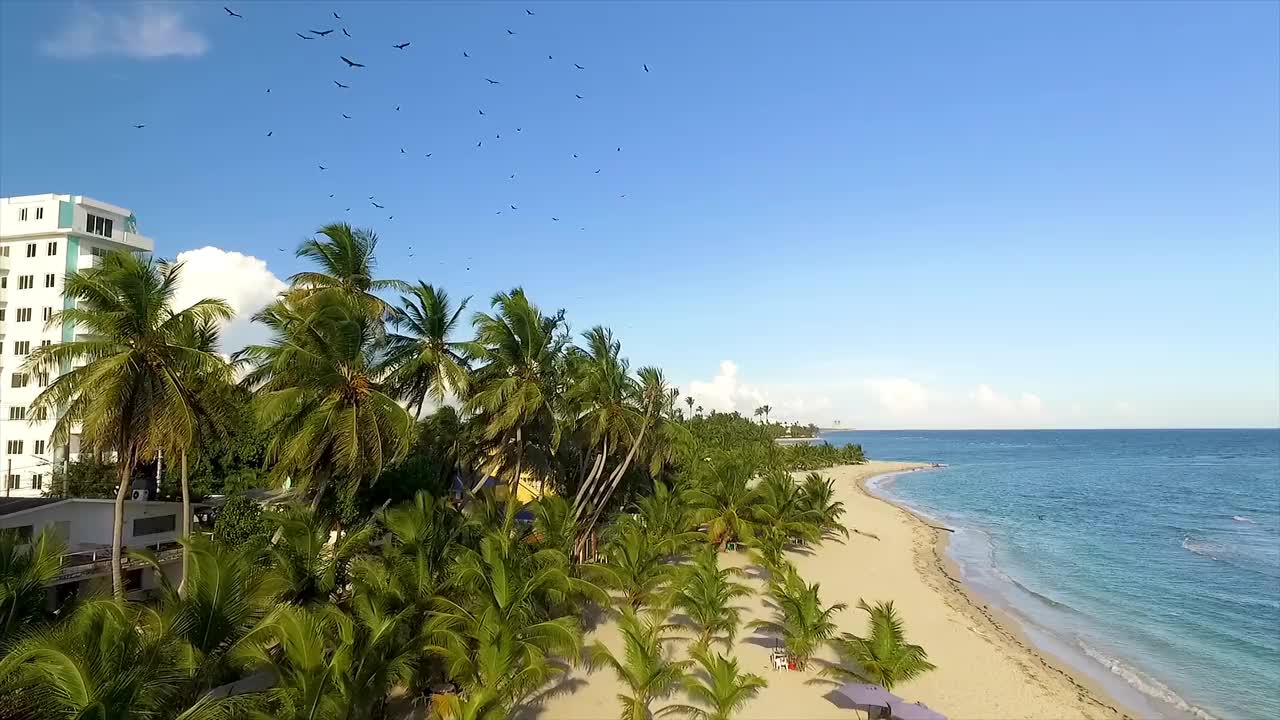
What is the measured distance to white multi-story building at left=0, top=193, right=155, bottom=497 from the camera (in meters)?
37.3

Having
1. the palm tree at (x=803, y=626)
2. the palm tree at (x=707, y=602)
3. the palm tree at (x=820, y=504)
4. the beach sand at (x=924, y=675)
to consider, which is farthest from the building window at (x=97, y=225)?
the palm tree at (x=803, y=626)

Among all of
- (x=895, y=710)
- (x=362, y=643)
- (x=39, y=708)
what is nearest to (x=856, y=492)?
(x=895, y=710)

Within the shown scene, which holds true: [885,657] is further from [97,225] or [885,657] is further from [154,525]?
[97,225]

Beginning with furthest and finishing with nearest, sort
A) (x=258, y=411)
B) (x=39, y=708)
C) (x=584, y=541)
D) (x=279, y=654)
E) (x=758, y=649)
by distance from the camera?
(x=584, y=541)
(x=758, y=649)
(x=258, y=411)
(x=279, y=654)
(x=39, y=708)

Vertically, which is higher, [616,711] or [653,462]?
[653,462]

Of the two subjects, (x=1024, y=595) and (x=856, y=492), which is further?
(x=856, y=492)

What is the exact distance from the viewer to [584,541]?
25438 millimetres

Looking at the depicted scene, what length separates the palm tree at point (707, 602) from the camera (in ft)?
56.4

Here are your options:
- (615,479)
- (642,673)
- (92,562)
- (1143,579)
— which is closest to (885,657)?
(642,673)

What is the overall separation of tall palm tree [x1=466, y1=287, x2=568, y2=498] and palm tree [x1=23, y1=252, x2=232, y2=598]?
28.3 feet

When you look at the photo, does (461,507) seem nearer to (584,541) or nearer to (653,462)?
(584,541)

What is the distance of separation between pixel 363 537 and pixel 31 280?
37507mm

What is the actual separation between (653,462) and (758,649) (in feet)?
39.1

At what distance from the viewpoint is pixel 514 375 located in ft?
74.1
